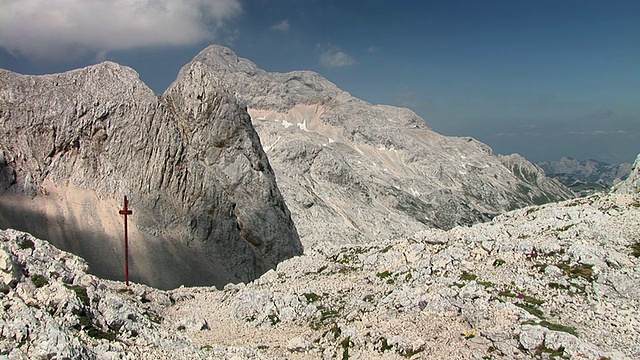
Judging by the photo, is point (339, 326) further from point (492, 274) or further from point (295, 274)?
point (295, 274)

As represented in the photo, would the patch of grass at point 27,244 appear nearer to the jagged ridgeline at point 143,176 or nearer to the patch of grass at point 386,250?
the patch of grass at point 386,250

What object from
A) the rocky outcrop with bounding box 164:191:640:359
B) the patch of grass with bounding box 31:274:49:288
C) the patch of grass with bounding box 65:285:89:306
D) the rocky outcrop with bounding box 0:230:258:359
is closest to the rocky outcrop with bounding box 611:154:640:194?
the rocky outcrop with bounding box 164:191:640:359

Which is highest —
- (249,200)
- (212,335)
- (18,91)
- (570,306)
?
(18,91)

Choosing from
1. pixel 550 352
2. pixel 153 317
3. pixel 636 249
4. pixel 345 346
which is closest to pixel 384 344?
pixel 345 346

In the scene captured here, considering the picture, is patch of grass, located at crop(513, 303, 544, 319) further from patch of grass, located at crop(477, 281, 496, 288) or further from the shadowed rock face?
the shadowed rock face

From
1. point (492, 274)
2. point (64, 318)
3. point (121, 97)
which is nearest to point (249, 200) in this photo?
point (121, 97)

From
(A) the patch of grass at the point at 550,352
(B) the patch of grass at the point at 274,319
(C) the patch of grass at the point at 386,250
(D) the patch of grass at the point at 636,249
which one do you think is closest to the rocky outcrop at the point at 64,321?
(B) the patch of grass at the point at 274,319
